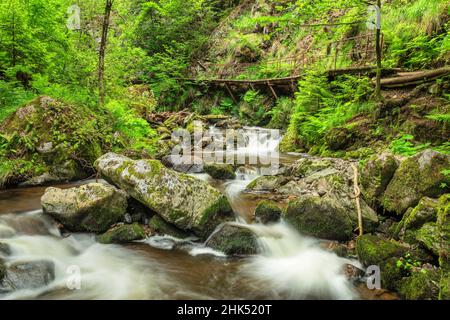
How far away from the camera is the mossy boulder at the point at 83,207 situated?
17.6ft

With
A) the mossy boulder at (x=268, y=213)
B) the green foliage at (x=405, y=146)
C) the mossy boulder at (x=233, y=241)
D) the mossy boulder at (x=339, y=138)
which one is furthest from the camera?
the mossy boulder at (x=339, y=138)

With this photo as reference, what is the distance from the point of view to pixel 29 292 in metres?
3.98

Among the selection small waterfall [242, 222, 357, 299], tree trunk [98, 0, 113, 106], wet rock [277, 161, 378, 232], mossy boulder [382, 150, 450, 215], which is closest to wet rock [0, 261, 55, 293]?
small waterfall [242, 222, 357, 299]

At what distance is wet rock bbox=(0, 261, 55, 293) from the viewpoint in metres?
3.95

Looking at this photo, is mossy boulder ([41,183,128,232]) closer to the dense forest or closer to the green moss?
the dense forest

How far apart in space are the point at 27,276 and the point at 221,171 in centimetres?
583

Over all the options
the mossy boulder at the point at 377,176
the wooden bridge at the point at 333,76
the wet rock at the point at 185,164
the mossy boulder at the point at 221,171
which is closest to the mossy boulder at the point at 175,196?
the mossy boulder at the point at 377,176

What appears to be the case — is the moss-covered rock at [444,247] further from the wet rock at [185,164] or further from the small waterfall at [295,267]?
the wet rock at [185,164]

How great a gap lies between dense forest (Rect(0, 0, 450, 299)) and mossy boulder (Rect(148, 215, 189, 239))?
21mm

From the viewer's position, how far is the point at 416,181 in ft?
17.1

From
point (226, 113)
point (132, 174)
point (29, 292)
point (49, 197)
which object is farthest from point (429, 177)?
point (226, 113)

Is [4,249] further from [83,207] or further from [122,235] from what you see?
[122,235]

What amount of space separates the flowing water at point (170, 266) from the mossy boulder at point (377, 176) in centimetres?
148

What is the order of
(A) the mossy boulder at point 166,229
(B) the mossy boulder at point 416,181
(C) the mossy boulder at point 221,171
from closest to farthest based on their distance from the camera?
(B) the mossy boulder at point 416,181
(A) the mossy boulder at point 166,229
(C) the mossy boulder at point 221,171
